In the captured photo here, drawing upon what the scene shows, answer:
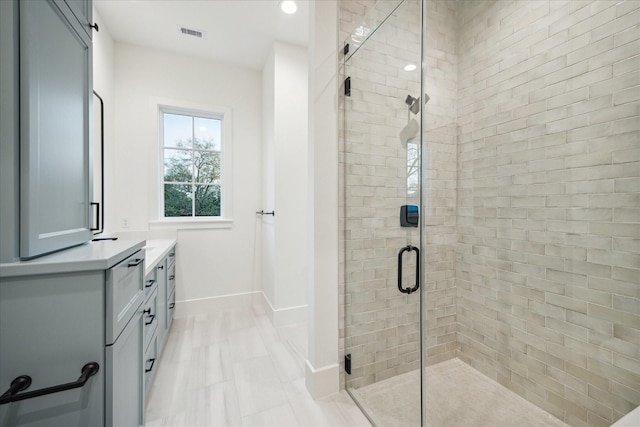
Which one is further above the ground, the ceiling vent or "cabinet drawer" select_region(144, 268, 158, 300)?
the ceiling vent

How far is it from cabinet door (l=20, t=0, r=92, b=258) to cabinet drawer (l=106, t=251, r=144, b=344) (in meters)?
0.22

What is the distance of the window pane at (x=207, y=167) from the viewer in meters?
3.22

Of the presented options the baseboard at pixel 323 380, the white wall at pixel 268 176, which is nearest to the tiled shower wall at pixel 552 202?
the baseboard at pixel 323 380

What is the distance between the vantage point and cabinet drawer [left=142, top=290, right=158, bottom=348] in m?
1.61

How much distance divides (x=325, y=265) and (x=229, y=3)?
2291 mm

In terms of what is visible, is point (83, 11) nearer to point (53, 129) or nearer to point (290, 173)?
point (53, 129)

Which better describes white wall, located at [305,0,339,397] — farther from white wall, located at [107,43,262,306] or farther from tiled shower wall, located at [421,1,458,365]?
white wall, located at [107,43,262,306]

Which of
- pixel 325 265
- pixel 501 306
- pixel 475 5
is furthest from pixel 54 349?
pixel 475 5

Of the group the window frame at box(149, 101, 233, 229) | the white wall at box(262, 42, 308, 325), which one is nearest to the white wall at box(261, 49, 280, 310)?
the white wall at box(262, 42, 308, 325)

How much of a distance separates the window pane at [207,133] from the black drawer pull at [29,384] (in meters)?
2.76

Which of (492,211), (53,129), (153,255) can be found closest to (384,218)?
(492,211)

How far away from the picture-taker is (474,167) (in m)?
2.08

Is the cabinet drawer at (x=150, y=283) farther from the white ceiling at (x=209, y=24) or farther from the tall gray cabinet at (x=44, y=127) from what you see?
the white ceiling at (x=209, y=24)

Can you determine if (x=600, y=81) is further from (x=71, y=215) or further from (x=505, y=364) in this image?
(x=71, y=215)
